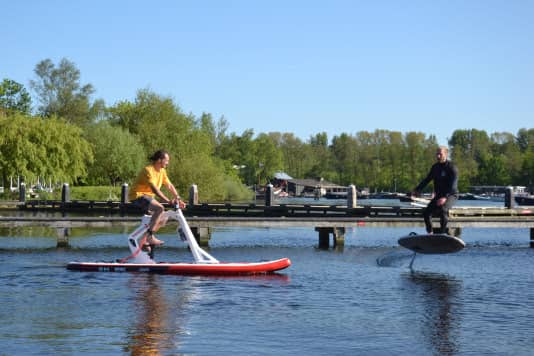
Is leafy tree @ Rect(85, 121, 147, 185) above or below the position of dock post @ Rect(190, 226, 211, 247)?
above

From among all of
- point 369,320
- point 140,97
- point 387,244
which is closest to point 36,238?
point 387,244

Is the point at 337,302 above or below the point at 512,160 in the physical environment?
below

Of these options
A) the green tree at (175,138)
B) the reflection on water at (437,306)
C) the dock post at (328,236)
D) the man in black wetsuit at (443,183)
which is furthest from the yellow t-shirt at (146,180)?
the green tree at (175,138)

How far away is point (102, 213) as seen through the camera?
43094mm

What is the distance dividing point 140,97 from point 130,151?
33.3 feet

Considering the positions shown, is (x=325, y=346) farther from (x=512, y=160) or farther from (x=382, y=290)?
(x=512, y=160)

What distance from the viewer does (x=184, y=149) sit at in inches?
2881

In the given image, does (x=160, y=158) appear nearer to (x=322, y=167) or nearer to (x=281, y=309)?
(x=281, y=309)

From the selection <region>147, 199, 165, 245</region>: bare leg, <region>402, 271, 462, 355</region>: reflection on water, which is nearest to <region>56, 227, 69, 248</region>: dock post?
<region>147, 199, 165, 245</region>: bare leg

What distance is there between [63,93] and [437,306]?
293ft

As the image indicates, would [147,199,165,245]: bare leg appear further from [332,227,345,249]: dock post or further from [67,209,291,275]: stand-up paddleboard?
[332,227,345,249]: dock post

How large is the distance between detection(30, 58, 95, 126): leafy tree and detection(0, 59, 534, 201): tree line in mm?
125

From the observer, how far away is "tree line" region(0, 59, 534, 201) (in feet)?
183

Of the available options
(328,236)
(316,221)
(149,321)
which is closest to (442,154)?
(149,321)
